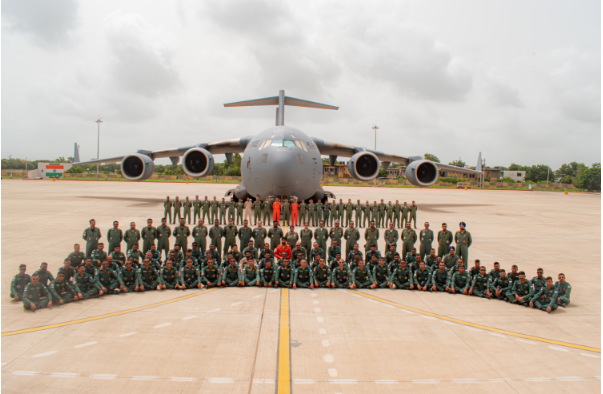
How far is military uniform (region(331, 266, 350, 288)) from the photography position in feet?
22.4

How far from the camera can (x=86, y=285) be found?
19.6 ft

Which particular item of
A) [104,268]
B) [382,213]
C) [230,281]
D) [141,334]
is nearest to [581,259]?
[382,213]

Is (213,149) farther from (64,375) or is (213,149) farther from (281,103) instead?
(64,375)

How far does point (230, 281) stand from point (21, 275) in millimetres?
3330

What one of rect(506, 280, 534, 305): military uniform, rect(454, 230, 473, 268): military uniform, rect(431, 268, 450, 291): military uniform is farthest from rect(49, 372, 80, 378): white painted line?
rect(454, 230, 473, 268): military uniform

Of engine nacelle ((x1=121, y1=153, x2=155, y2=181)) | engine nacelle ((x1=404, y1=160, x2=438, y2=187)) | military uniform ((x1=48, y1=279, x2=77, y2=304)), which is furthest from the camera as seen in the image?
engine nacelle ((x1=404, y1=160, x2=438, y2=187))

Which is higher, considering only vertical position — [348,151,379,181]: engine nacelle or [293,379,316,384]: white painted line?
[348,151,379,181]: engine nacelle

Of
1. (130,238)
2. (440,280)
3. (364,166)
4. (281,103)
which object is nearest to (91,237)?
(130,238)

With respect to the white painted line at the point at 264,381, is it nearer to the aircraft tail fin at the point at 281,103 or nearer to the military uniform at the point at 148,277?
the military uniform at the point at 148,277

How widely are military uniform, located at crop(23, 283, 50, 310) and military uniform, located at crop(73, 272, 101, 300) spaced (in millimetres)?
434

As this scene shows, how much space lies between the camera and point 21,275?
5637 millimetres

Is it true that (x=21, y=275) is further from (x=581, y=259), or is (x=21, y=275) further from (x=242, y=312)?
(x=581, y=259)

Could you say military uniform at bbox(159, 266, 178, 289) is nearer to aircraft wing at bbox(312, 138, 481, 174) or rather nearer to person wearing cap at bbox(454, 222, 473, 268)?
person wearing cap at bbox(454, 222, 473, 268)

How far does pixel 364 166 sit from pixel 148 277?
13.0 meters
